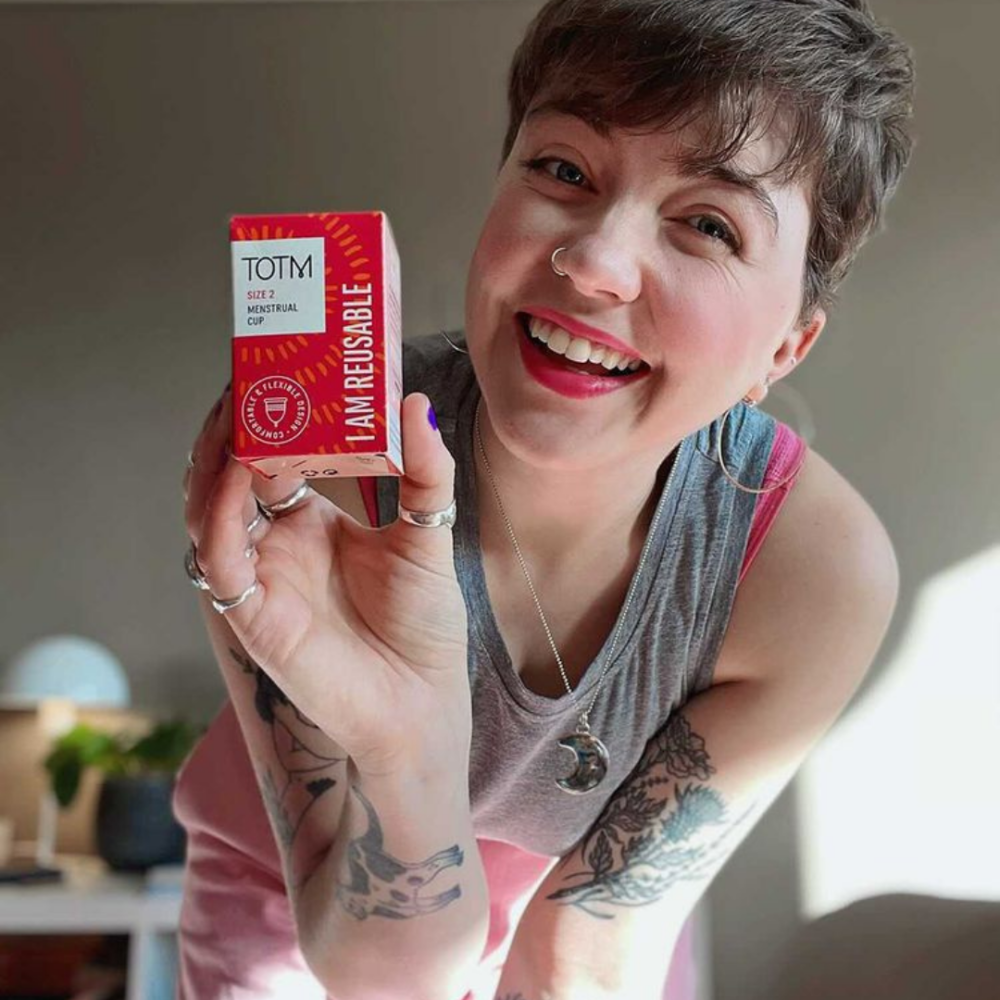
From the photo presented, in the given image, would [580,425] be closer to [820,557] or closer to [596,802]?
[820,557]

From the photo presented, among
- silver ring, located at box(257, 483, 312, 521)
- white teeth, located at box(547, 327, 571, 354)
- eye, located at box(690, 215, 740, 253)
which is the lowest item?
silver ring, located at box(257, 483, 312, 521)

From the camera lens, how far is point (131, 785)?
2793 mm

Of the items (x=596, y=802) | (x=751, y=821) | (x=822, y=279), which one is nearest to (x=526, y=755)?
(x=596, y=802)

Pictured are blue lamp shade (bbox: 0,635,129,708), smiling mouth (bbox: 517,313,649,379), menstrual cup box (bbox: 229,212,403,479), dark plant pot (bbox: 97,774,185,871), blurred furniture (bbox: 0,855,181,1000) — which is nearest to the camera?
menstrual cup box (bbox: 229,212,403,479)

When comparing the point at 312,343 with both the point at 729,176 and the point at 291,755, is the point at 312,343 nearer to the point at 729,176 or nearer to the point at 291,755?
the point at 729,176

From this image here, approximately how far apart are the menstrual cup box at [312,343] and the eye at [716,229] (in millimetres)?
288

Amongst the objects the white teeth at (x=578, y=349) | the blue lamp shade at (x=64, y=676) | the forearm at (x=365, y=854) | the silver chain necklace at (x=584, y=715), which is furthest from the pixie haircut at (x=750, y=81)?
the blue lamp shade at (x=64, y=676)

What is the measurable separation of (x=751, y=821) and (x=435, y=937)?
1.09 ft

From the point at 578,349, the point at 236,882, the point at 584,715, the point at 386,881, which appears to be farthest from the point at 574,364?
the point at 236,882

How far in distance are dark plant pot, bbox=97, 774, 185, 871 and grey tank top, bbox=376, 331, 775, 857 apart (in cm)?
180

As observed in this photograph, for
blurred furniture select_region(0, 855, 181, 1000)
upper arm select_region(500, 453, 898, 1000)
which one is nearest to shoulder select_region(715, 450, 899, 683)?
upper arm select_region(500, 453, 898, 1000)

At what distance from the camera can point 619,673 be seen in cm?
116

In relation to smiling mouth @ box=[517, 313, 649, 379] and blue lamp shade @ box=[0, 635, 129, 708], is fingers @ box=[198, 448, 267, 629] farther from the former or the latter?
blue lamp shade @ box=[0, 635, 129, 708]

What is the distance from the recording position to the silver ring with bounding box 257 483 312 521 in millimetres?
910
